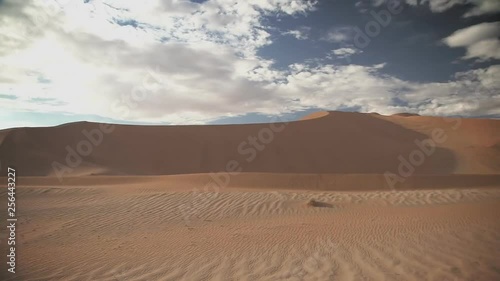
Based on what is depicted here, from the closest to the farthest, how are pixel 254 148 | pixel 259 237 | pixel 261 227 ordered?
1. pixel 259 237
2. pixel 261 227
3. pixel 254 148

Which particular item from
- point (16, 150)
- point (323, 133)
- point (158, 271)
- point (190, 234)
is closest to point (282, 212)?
point (190, 234)

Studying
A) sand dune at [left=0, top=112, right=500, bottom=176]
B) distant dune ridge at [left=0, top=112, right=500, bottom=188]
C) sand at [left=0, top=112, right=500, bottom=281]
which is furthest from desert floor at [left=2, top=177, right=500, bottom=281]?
sand dune at [left=0, top=112, right=500, bottom=176]

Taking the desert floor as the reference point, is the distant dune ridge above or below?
above

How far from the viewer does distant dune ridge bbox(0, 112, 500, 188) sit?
74.9 ft

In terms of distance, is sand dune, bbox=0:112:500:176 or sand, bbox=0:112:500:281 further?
sand dune, bbox=0:112:500:176

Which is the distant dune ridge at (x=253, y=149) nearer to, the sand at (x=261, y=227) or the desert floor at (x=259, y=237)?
the sand at (x=261, y=227)

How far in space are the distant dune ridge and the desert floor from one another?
11810 millimetres

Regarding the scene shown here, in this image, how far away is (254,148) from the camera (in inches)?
1056

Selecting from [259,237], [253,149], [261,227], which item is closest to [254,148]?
[253,149]

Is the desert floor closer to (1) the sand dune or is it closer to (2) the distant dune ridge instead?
(2) the distant dune ridge

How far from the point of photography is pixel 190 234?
6.95 meters

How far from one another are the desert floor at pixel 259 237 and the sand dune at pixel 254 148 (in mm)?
11946

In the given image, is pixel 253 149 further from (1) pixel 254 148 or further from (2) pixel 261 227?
(2) pixel 261 227

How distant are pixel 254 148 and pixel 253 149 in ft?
0.64
